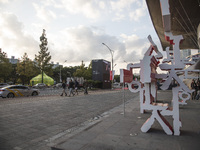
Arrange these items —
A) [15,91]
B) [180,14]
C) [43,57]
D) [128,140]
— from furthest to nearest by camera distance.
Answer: [43,57]
[15,91]
[180,14]
[128,140]

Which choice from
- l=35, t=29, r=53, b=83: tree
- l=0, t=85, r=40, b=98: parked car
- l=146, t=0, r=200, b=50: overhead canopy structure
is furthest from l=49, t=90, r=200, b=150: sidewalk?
l=35, t=29, r=53, b=83: tree

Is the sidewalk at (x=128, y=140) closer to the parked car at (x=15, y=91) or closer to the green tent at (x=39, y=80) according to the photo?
the parked car at (x=15, y=91)

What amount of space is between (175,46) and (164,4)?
46.3 inches

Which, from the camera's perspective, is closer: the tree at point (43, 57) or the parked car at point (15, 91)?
the parked car at point (15, 91)

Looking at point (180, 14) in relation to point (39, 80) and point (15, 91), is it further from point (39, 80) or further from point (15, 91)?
point (39, 80)

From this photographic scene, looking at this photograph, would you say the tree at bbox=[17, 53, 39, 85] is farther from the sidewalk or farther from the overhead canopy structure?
the sidewalk

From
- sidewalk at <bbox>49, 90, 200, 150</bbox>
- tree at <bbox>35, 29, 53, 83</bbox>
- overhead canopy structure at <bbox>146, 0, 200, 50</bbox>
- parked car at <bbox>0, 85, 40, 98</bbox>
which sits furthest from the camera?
tree at <bbox>35, 29, 53, 83</bbox>

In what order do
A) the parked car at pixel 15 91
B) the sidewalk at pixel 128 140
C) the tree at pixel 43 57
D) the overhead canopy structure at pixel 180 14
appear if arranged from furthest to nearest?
the tree at pixel 43 57 → the parked car at pixel 15 91 → the overhead canopy structure at pixel 180 14 → the sidewalk at pixel 128 140

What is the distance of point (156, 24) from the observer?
1711 centimetres

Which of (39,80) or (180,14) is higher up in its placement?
(180,14)

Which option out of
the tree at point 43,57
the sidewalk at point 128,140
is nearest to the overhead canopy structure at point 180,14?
the sidewalk at point 128,140

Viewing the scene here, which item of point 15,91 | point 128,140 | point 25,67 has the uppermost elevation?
point 25,67

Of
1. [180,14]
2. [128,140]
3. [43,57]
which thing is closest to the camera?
[128,140]

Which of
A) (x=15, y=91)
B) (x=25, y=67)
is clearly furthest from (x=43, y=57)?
(x=15, y=91)
